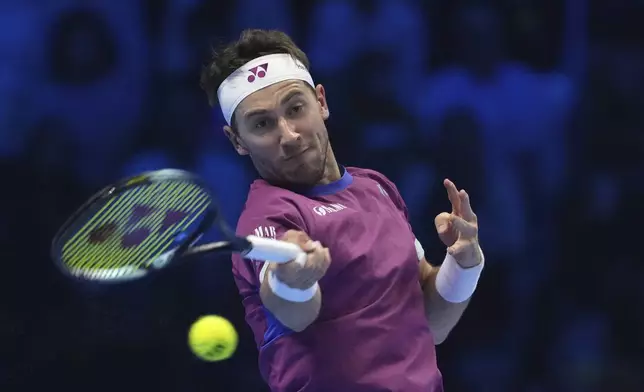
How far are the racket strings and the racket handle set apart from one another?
14 cm

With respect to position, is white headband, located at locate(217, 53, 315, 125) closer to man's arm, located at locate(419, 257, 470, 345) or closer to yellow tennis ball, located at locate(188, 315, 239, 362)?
man's arm, located at locate(419, 257, 470, 345)

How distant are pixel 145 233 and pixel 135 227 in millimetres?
19

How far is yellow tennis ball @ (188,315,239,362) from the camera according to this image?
2756 millimetres

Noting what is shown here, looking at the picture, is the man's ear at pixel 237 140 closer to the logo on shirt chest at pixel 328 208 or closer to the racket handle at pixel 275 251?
the logo on shirt chest at pixel 328 208

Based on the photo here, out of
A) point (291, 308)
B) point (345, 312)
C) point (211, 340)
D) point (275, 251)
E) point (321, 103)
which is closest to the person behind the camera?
point (275, 251)

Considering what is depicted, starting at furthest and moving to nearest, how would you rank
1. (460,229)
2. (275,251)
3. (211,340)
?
(211,340), (460,229), (275,251)

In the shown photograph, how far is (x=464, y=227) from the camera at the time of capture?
165 cm

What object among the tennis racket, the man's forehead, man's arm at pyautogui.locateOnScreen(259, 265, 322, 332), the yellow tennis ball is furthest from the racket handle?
the yellow tennis ball

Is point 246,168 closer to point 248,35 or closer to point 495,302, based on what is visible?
point 495,302

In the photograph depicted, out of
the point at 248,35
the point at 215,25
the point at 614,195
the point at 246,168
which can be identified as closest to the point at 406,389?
the point at 248,35

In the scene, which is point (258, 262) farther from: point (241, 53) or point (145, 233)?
point (241, 53)

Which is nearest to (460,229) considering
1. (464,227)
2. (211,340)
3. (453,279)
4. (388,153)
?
(464,227)

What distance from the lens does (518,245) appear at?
3158mm

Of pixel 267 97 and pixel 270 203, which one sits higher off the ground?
pixel 267 97
